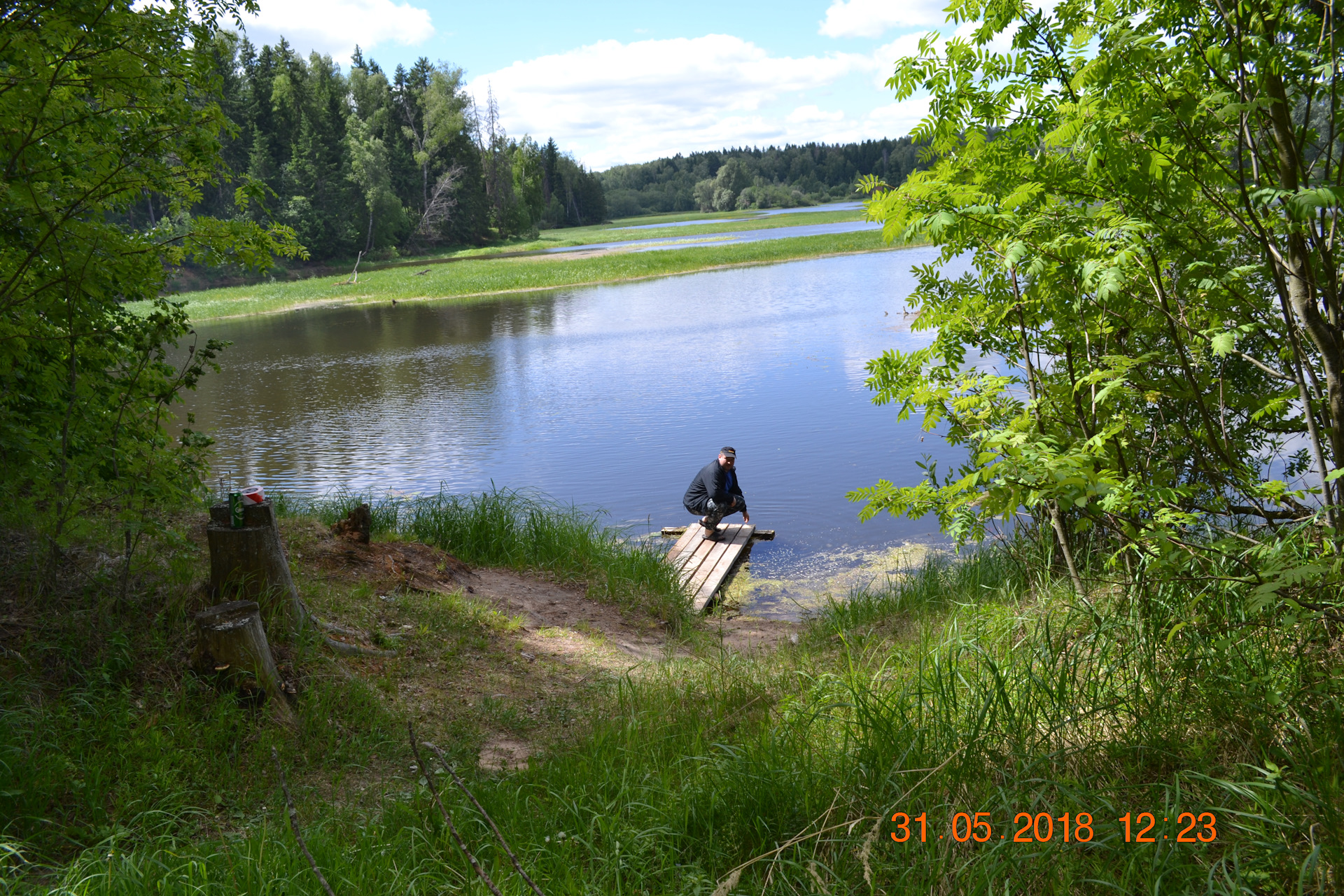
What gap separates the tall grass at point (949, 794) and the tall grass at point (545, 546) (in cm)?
374

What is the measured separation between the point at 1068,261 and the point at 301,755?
4.02 meters

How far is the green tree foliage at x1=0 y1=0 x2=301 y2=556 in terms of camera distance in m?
4.14

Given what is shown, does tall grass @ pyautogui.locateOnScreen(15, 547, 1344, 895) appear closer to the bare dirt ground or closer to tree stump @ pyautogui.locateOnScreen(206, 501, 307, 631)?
the bare dirt ground

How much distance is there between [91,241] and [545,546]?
186 inches

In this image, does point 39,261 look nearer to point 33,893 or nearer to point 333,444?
point 33,893

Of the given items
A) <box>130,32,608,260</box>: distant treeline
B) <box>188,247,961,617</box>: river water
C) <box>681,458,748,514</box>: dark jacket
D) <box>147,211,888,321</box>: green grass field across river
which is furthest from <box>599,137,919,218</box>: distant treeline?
<box>681,458,748,514</box>: dark jacket

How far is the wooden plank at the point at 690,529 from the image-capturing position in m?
9.78

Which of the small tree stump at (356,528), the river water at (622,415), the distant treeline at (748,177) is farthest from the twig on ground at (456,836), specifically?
the distant treeline at (748,177)

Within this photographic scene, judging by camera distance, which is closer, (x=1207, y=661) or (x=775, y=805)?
(x=775, y=805)

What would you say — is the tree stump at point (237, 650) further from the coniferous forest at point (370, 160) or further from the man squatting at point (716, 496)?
the coniferous forest at point (370, 160)

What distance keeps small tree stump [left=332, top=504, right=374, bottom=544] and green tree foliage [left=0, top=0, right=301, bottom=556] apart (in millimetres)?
1975

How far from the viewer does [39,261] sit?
4504mm

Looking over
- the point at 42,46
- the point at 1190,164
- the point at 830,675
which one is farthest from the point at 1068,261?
the point at 42,46
